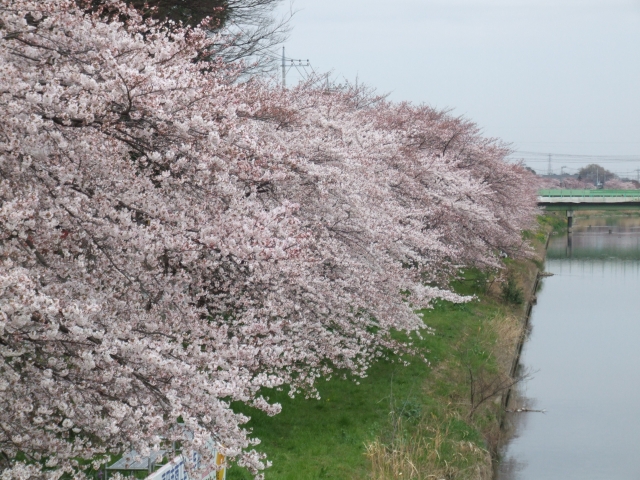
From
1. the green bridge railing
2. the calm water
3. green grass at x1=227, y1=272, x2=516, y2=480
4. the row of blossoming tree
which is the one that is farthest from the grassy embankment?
the green bridge railing

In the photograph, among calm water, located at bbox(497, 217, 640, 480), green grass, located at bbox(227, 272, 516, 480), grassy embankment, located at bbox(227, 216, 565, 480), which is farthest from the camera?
calm water, located at bbox(497, 217, 640, 480)

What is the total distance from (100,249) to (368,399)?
6.94 meters

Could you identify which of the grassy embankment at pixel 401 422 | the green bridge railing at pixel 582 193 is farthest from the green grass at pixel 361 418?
the green bridge railing at pixel 582 193

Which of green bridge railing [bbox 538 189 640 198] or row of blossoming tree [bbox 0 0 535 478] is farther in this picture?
green bridge railing [bbox 538 189 640 198]

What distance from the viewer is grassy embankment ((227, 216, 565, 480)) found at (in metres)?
9.10

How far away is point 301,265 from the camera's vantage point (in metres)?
7.09

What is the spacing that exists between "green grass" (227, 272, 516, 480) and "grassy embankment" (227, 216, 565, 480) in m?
0.01

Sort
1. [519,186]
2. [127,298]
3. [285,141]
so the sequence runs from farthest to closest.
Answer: [519,186] < [285,141] < [127,298]

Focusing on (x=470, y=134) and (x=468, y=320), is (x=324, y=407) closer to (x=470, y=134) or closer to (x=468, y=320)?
(x=468, y=320)

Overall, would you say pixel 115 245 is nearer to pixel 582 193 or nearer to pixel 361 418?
pixel 361 418

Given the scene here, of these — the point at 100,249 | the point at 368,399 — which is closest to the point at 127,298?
the point at 100,249

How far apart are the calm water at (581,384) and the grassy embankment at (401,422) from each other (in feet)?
3.02

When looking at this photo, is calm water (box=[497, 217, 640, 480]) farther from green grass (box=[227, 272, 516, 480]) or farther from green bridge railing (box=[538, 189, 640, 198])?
green bridge railing (box=[538, 189, 640, 198])

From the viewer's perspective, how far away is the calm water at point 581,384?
42.3ft
